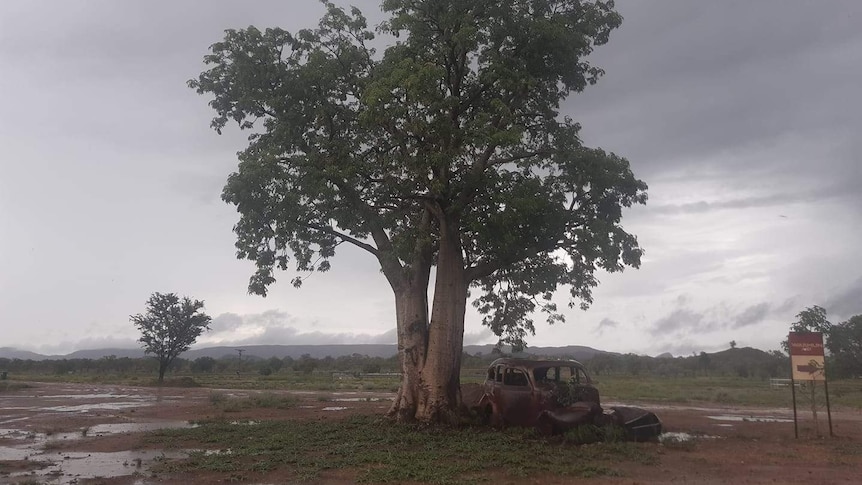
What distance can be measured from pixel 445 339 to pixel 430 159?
4.85m

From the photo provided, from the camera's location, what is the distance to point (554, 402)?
14.3 m

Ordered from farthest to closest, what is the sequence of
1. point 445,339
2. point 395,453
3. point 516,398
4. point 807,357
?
1. point 445,339
2. point 807,357
3. point 516,398
4. point 395,453

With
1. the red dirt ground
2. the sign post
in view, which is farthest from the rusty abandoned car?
the sign post

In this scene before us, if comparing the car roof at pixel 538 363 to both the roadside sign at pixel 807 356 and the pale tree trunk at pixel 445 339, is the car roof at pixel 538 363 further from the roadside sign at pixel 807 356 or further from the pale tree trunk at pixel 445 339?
the roadside sign at pixel 807 356

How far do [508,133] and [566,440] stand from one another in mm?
6717

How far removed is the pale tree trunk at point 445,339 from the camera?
16.4 m

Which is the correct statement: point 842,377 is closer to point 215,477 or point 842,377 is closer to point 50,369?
point 215,477

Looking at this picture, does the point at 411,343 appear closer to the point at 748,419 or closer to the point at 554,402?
the point at 554,402

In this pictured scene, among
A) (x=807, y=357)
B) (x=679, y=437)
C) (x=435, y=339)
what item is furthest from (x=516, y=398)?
(x=807, y=357)

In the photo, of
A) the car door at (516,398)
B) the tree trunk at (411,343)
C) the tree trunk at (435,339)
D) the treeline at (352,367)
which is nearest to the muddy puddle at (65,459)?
the tree trunk at (411,343)

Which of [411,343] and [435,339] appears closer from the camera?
[435,339]

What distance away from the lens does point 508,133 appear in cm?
1391

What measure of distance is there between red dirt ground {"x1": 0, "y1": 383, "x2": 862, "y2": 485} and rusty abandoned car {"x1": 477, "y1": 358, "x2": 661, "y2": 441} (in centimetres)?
99

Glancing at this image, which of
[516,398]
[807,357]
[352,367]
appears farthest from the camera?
[352,367]
